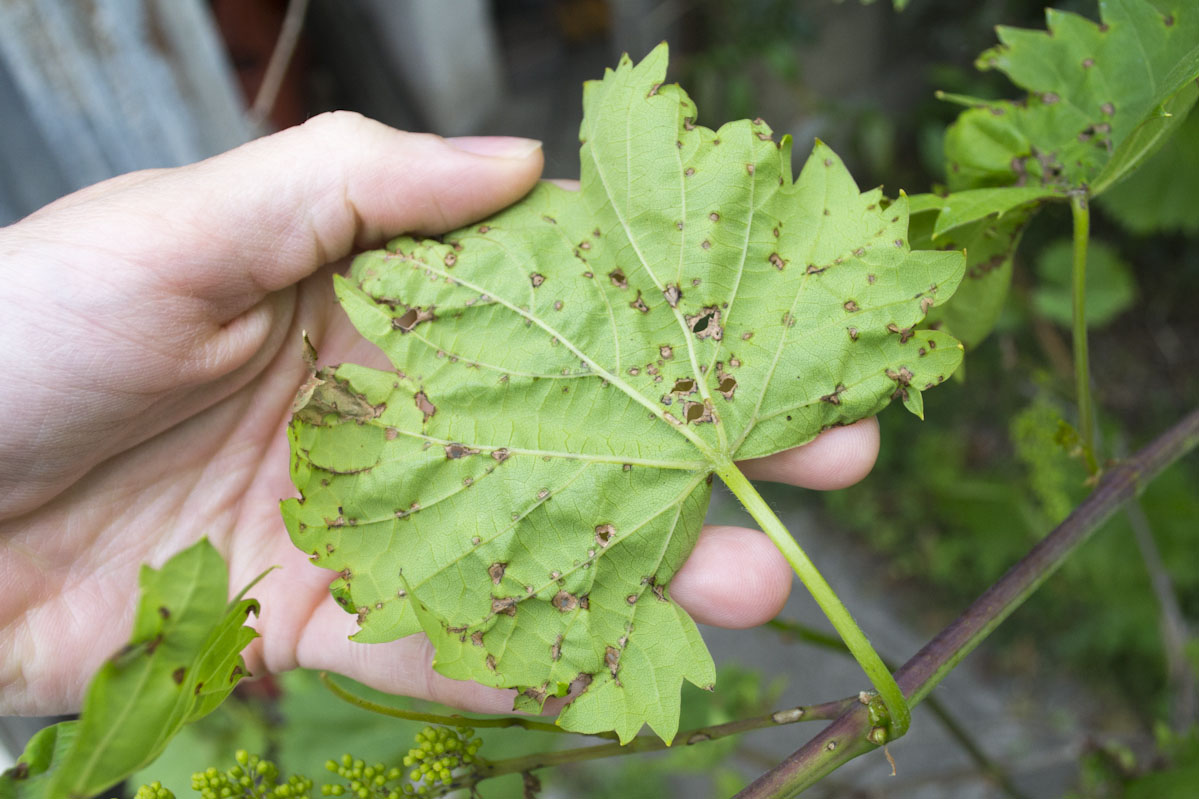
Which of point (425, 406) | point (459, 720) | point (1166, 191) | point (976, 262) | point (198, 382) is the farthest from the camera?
point (1166, 191)

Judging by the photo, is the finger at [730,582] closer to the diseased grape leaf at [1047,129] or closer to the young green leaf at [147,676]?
the diseased grape leaf at [1047,129]

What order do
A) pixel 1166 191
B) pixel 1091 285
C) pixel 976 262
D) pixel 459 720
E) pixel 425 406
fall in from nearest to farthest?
pixel 459 720 → pixel 425 406 → pixel 976 262 → pixel 1166 191 → pixel 1091 285

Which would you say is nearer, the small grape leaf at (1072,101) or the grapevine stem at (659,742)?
the grapevine stem at (659,742)

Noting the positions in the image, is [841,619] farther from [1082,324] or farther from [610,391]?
[1082,324]

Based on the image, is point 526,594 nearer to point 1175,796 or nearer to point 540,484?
point 540,484

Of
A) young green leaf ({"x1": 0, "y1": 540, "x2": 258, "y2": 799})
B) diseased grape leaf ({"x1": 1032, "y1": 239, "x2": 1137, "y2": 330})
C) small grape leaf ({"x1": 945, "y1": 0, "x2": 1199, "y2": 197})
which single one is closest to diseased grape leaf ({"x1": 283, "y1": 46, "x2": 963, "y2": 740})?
small grape leaf ({"x1": 945, "y1": 0, "x2": 1199, "y2": 197})

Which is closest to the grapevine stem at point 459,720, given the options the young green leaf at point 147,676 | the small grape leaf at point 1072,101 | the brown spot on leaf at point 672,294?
the young green leaf at point 147,676

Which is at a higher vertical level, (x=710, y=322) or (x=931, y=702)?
(x=710, y=322)

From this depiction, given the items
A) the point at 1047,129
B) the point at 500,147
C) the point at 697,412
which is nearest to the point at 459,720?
the point at 697,412
